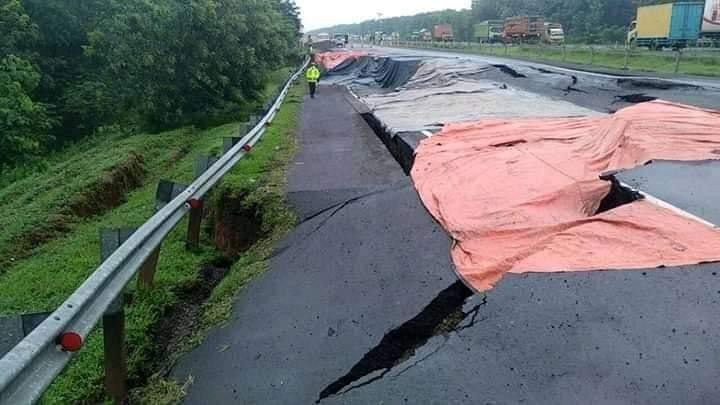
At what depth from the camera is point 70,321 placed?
2.87m

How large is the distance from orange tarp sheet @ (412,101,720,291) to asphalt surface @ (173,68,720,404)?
0.25 metres

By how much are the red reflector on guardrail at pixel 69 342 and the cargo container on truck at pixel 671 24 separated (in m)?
41.6

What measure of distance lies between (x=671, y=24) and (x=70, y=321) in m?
42.9

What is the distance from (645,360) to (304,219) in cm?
384

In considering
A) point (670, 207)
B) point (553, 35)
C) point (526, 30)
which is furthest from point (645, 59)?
point (526, 30)

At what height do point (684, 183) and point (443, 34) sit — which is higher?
point (443, 34)

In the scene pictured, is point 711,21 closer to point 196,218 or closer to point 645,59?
point 645,59

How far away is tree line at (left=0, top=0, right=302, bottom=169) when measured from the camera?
19.5 metres

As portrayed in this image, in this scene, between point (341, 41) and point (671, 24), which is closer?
point (671, 24)

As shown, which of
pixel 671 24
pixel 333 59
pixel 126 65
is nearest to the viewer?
pixel 126 65

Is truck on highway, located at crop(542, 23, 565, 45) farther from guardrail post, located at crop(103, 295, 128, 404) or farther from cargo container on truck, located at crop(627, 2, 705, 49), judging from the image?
guardrail post, located at crop(103, 295, 128, 404)

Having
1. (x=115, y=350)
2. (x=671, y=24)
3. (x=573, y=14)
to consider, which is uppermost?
(x=573, y=14)

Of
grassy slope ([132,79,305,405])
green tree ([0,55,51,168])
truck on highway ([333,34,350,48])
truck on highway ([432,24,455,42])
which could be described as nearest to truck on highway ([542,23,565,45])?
truck on highway ([432,24,455,42])

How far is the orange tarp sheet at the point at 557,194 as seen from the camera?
4270mm
